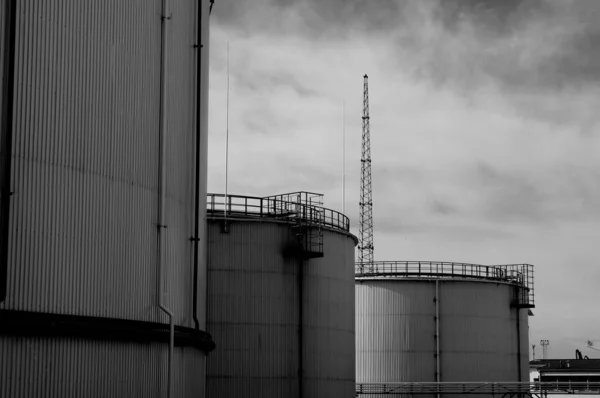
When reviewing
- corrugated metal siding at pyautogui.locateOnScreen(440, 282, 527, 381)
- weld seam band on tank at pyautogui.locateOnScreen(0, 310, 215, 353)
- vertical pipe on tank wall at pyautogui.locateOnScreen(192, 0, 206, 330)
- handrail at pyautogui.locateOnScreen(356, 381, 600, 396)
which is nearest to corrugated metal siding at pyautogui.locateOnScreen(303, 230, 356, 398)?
vertical pipe on tank wall at pyautogui.locateOnScreen(192, 0, 206, 330)

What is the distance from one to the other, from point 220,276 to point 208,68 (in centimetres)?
1026

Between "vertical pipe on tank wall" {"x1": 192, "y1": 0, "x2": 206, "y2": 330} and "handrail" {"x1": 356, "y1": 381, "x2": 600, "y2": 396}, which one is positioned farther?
"handrail" {"x1": 356, "y1": 381, "x2": 600, "y2": 396}

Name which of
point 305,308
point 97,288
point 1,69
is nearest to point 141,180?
point 97,288

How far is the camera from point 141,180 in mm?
29109

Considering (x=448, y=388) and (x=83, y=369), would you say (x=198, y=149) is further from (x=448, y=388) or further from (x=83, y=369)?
(x=448, y=388)

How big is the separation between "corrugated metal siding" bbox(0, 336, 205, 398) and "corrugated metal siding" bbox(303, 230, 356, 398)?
1333 cm

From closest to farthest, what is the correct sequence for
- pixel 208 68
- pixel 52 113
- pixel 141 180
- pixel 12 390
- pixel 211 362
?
pixel 12 390, pixel 52 113, pixel 141 180, pixel 208 68, pixel 211 362

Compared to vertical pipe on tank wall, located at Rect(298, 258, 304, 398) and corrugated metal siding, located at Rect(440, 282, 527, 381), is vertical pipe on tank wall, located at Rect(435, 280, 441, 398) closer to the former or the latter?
corrugated metal siding, located at Rect(440, 282, 527, 381)

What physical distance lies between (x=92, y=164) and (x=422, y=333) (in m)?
36.4

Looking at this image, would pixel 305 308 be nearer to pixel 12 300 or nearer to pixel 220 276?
pixel 220 276

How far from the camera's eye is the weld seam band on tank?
955 inches

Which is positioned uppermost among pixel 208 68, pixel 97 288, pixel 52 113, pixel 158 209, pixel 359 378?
pixel 208 68

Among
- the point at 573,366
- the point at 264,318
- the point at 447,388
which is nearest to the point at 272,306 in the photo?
the point at 264,318

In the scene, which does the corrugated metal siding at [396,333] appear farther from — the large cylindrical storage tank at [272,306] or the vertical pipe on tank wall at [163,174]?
the vertical pipe on tank wall at [163,174]
